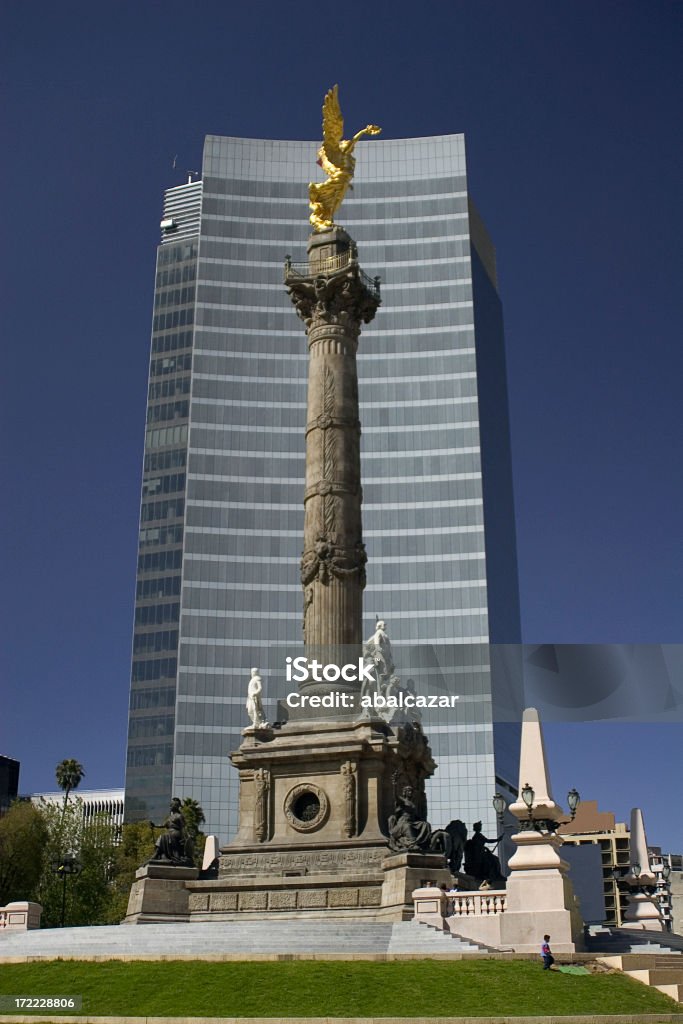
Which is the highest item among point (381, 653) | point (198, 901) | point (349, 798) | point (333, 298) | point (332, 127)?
point (332, 127)

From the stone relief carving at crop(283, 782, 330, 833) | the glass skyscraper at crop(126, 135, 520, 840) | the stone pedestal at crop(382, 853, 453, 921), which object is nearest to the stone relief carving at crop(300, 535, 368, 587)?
the stone relief carving at crop(283, 782, 330, 833)

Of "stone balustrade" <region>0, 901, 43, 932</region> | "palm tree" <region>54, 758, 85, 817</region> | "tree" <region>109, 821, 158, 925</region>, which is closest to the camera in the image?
"stone balustrade" <region>0, 901, 43, 932</region>

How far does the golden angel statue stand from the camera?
4231 cm

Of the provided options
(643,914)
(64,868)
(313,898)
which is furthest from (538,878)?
(64,868)

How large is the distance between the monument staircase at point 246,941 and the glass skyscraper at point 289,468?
55447 mm

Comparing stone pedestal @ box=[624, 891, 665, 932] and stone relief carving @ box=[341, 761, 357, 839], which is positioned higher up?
stone relief carving @ box=[341, 761, 357, 839]

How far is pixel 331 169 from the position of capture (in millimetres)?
42812

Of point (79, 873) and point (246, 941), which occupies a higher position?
point (79, 873)

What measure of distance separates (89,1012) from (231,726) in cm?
7087

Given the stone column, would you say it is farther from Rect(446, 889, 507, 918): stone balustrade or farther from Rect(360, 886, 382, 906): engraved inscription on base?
Rect(446, 889, 507, 918): stone balustrade

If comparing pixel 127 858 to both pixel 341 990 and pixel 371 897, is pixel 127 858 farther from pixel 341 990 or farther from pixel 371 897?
pixel 341 990

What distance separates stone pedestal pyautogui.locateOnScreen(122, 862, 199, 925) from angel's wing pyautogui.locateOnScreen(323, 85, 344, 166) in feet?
86.8

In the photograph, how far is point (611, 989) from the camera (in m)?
18.9

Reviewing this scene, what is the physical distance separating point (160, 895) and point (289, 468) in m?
68.1
